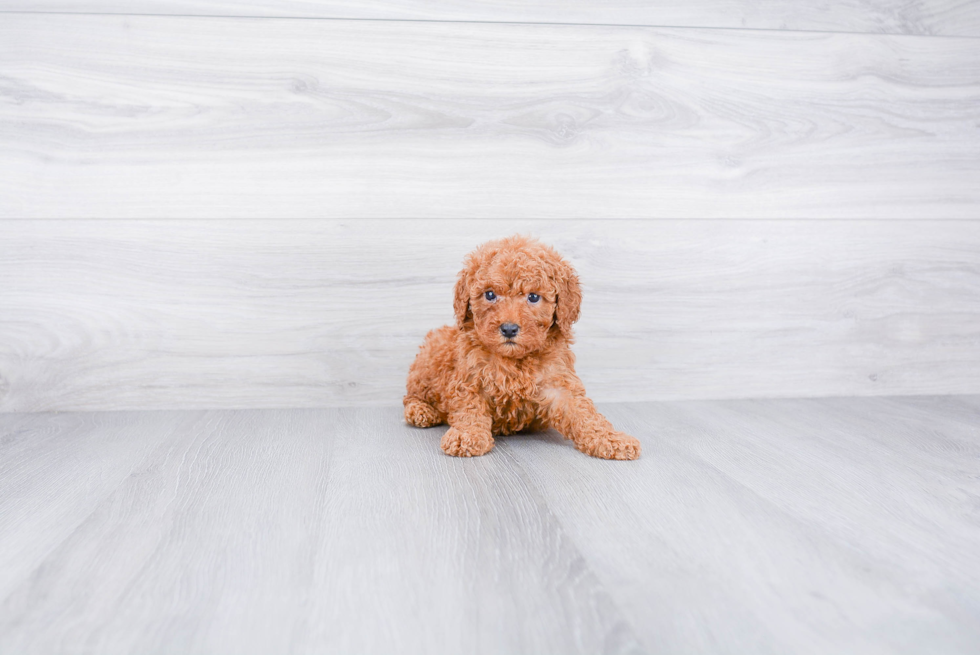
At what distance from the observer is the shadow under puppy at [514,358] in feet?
3.79

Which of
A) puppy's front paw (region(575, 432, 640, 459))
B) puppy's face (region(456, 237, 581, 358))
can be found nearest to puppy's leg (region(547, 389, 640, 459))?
puppy's front paw (region(575, 432, 640, 459))

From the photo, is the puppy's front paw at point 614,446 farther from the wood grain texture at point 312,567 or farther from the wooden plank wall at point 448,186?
the wooden plank wall at point 448,186

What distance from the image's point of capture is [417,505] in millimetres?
919

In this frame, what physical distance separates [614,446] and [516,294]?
30 cm

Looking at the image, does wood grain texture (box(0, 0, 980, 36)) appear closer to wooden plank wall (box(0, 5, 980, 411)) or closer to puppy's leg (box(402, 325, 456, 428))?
wooden plank wall (box(0, 5, 980, 411))

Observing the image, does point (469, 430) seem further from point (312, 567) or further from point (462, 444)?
point (312, 567)

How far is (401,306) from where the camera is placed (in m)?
1.52

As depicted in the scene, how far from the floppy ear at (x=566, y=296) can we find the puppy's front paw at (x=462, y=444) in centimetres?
26

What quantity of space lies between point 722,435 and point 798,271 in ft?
1.80

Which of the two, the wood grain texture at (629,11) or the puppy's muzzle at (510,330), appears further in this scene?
the wood grain texture at (629,11)

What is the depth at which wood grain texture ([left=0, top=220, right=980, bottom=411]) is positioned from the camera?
4.81 feet

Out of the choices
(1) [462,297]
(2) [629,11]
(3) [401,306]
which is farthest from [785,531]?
(2) [629,11]

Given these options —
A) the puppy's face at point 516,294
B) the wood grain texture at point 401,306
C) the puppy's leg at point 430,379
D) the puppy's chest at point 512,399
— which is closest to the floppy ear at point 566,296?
the puppy's face at point 516,294

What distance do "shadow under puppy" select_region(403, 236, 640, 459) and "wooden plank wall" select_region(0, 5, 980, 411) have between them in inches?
12.1
